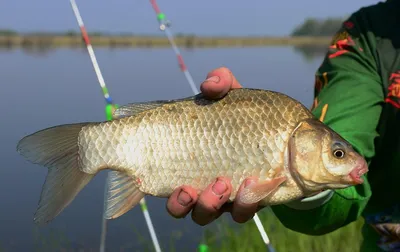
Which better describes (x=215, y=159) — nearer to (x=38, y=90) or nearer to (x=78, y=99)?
(x=78, y=99)

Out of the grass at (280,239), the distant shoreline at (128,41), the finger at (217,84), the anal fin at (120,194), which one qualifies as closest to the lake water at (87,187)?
the grass at (280,239)

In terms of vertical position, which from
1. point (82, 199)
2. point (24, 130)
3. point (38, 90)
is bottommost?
point (82, 199)

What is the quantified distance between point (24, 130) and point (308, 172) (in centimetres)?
597

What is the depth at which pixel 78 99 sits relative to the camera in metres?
8.80

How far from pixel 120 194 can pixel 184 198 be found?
6.2 inches

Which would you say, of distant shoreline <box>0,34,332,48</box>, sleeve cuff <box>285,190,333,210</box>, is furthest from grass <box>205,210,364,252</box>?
distant shoreline <box>0,34,332,48</box>

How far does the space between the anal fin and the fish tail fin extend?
56 mm

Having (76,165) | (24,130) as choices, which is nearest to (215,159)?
(76,165)

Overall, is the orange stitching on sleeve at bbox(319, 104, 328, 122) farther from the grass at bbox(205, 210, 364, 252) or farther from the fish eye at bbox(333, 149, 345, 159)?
the grass at bbox(205, 210, 364, 252)

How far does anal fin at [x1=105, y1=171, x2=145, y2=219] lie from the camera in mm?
A: 1348

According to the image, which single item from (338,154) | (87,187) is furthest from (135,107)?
(87,187)

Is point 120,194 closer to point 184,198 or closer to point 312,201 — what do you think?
point 184,198

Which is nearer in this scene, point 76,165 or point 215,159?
point 215,159

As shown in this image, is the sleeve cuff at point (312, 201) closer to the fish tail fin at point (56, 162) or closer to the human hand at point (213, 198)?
the human hand at point (213, 198)
